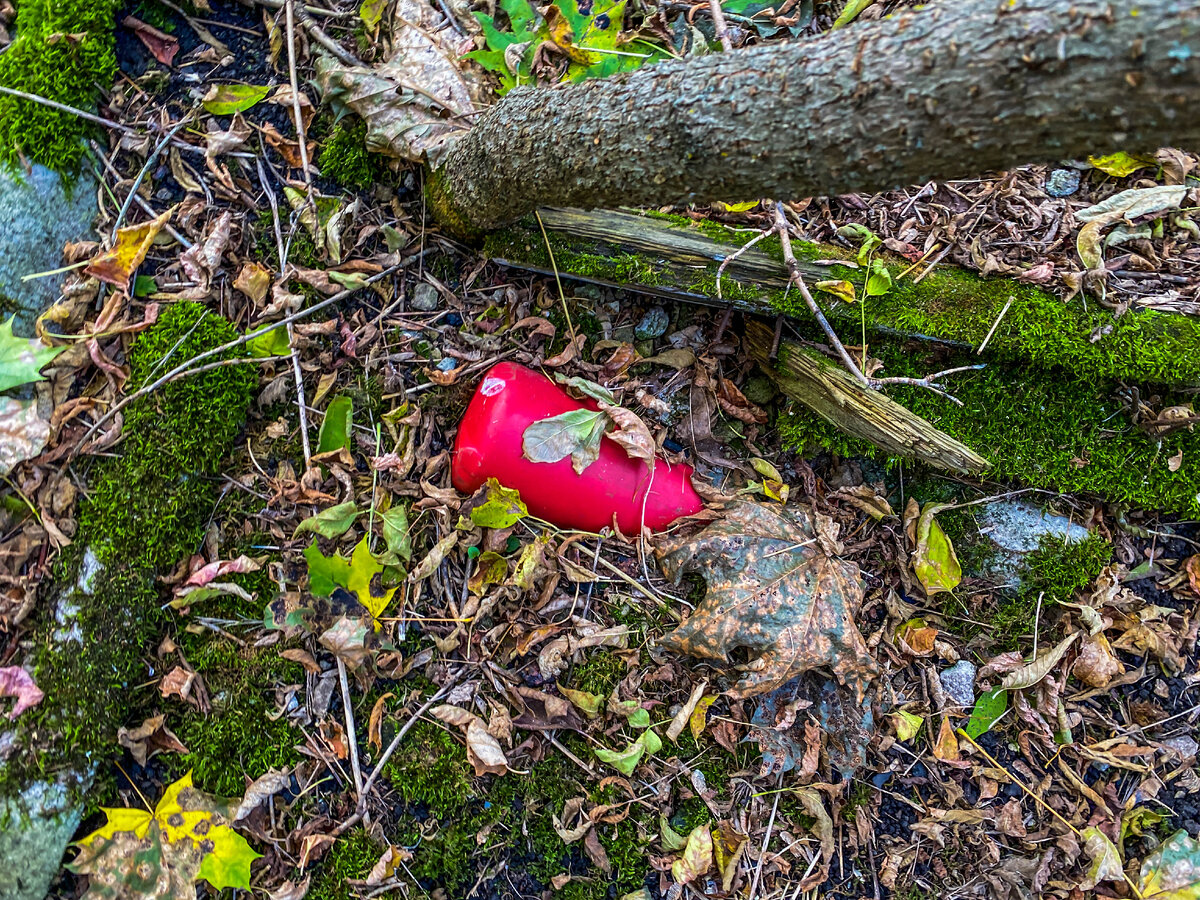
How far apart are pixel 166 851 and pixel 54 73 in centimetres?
228

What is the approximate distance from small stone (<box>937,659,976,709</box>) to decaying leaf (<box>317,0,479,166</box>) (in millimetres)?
2299

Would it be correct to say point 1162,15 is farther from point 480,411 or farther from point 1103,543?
point 1103,543

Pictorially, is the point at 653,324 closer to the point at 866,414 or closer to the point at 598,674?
the point at 866,414

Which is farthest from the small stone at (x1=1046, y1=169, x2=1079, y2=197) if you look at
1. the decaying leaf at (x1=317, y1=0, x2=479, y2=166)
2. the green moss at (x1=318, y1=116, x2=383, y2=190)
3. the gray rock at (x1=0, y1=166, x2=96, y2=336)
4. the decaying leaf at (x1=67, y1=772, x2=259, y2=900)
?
the decaying leaf at (x1=67, y1=772, x2=259, y2=900)

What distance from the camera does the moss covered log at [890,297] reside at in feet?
7.02

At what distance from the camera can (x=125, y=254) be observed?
2.10 meters

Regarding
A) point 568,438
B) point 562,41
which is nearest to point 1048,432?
point 568,438

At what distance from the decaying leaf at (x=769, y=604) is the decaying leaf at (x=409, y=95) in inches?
57.4

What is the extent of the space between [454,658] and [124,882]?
107cm

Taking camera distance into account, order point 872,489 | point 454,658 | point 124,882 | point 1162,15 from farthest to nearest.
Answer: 1. point 872,489
2. point 454,658
3. point 124,882
4. point 1162,15

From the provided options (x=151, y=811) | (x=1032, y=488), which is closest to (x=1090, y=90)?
(x=1032, y=488)

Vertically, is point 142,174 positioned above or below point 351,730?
above

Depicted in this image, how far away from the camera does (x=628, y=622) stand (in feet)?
7.32

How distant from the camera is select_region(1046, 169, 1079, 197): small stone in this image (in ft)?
7.65
